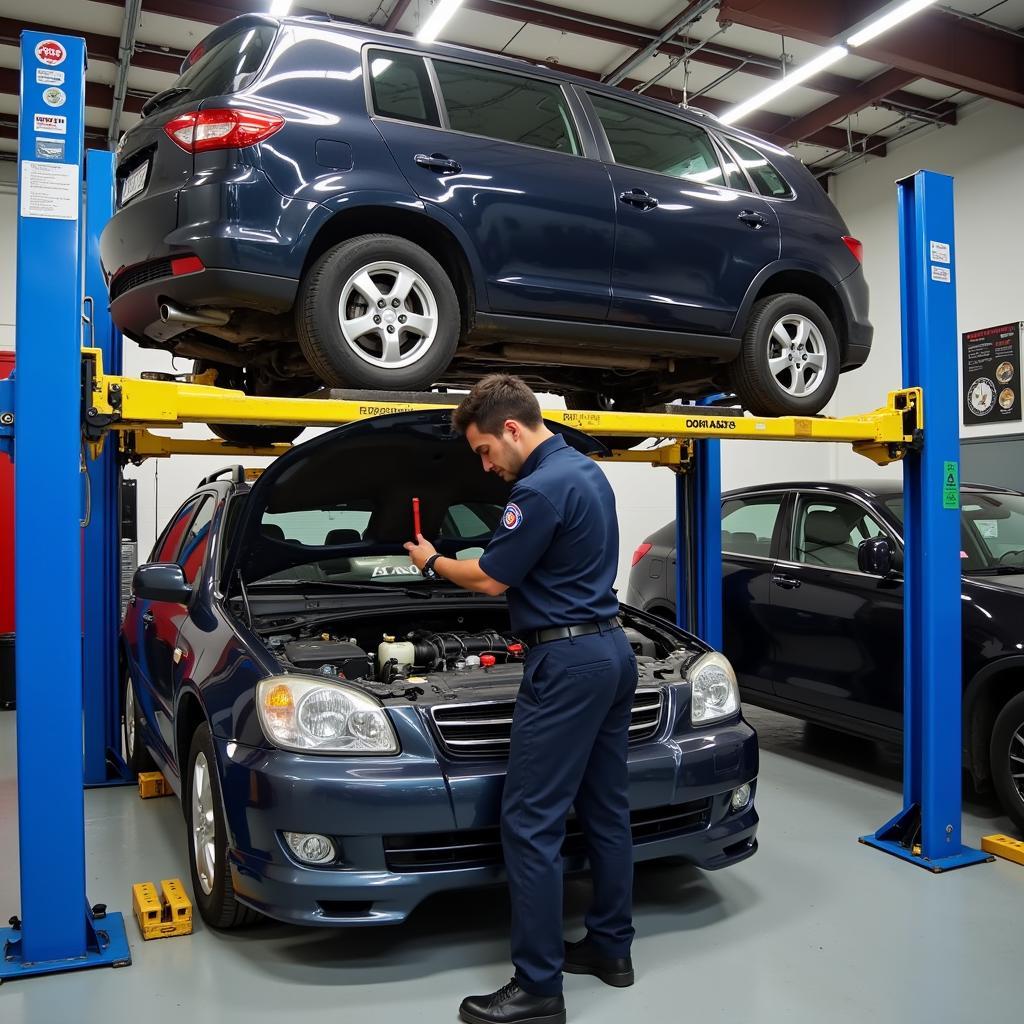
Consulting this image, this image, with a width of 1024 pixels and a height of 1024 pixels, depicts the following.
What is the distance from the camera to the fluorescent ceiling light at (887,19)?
24.2ft

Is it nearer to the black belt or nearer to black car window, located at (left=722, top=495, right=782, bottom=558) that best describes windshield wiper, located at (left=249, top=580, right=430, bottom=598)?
the black belt

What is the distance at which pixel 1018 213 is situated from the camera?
10273mm

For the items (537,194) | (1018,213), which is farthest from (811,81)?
(537,194)

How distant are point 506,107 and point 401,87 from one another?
1.55 feet

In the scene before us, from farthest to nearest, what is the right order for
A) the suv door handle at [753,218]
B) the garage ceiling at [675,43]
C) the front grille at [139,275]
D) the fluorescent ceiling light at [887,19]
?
the garage ceiling at [675,43] → the fluorescent ceiling light at [887,19] → the suv door handle at [753,218] → the front grille at [139,275]

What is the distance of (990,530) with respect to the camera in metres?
4.99

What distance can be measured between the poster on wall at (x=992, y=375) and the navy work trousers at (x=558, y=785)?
9.00 meters

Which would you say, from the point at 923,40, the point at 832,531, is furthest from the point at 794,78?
the point at 832,531

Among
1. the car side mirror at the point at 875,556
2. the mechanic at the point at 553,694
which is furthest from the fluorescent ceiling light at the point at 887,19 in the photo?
the mechanic at the point at 553,694

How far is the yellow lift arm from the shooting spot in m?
3.07

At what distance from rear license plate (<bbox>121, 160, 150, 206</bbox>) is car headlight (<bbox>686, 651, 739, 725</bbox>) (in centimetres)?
254

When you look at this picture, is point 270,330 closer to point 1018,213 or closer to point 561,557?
point 561,557

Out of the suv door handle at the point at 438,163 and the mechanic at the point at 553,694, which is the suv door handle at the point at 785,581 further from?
the suv door handle at the point at 438,163

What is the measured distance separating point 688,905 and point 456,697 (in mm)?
1215
